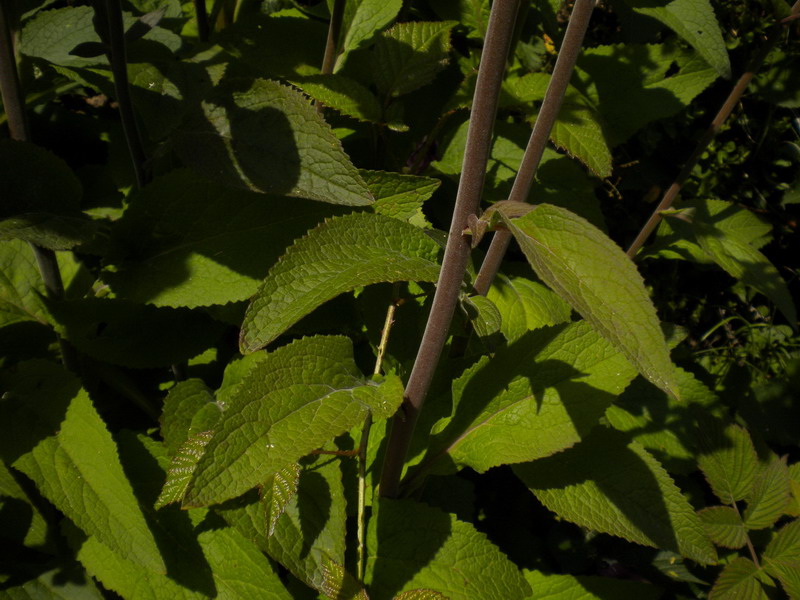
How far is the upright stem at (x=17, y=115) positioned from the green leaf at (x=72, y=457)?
0.17 metres

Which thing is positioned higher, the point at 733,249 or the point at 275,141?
the point at 275,141

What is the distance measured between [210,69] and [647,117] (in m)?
0.96

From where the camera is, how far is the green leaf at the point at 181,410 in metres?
1.16

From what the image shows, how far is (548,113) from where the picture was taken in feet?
3.05

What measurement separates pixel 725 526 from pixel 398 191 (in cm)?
95

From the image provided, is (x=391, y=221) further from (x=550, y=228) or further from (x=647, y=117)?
(x=647, y=117)

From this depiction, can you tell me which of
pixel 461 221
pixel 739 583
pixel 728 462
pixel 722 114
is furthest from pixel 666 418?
pixel 461 221

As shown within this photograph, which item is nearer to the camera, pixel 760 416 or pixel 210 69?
pixel 210 69

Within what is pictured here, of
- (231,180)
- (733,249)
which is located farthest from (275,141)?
(733,249)

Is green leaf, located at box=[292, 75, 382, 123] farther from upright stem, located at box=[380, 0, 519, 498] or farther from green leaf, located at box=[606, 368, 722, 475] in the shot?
green leaf, located at box=[606, 368, 722, 475]

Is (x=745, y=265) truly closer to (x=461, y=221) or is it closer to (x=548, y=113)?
(x=548, y=113)

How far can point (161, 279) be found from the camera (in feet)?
4.01

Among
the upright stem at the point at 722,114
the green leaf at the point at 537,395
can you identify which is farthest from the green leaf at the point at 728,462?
the green leaf at the point at 537,395

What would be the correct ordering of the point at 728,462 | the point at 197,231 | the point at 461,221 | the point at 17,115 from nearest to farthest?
the point at 461,221, the point at 17,115, the point at 197,231, the point at 728,462
